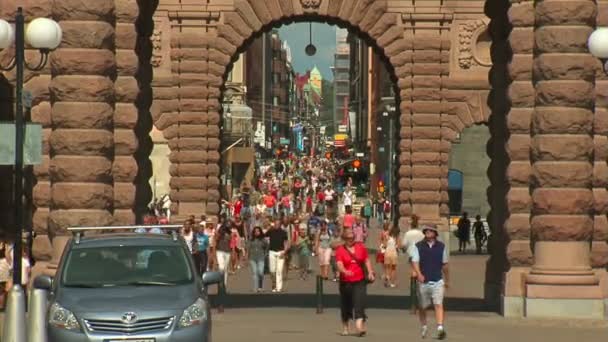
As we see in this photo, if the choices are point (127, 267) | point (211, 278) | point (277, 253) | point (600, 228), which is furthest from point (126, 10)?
point (277, 253)

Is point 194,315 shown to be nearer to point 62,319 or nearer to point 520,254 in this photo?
point 62,319

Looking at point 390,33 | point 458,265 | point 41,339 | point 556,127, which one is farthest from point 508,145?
point 390,33

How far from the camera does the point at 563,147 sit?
2938 cm

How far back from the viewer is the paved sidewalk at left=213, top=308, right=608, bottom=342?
1053 inches

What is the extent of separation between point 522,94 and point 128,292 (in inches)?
457

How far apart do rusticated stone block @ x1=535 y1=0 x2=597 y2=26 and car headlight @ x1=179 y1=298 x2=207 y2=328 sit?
1089 centimetres

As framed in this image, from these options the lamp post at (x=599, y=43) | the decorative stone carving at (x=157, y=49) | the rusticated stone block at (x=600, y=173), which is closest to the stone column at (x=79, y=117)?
the lamp post at (x=599, y=43)

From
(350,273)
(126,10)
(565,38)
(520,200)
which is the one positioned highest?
(126,10)

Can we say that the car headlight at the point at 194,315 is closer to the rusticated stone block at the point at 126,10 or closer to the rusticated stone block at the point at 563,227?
the rusticated stone block at the point at 563,227

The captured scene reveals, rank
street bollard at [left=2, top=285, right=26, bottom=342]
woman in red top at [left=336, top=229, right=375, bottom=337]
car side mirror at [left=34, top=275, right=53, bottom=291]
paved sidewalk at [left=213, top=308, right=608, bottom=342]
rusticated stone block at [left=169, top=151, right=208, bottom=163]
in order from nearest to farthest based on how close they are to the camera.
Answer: car side mirror at [left=34, top=275, right=53, bottom=291] < street bollard at [left=2, top=285, right=26, bottom=342] < paved sidewalk at [left=213, top=308, right=608, bottom=342] < woman in red top at [left=336, top=229, right=375, bottom=337] < rusticated stone block at [left=169, top=151, right=208, bottom=163]

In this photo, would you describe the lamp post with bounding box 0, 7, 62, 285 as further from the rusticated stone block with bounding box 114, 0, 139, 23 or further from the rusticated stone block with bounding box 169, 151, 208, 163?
the rusticated stone block with bounding box 169, 151, 208, 163

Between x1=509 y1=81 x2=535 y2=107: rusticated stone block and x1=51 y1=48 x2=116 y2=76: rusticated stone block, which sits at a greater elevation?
x1=51 y1=48 x2=116 y2=76: rusticated stone block

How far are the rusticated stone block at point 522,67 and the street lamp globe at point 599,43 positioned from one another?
10.8 ft

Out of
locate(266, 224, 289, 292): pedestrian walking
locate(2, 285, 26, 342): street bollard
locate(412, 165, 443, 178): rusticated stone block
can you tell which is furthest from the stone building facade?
locate(412, 165, 443, 178): rusticated stone block
